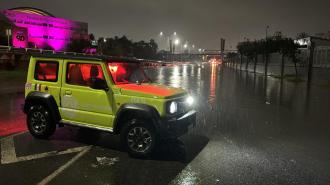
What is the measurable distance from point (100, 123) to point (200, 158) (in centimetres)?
228

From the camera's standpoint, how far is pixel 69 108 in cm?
777

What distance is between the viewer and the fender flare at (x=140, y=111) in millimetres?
6770

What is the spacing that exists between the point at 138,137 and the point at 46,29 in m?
91.5

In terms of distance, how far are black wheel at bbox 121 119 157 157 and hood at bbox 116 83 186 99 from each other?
0.57 meters

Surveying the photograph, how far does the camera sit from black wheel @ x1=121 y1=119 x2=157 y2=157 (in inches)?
273

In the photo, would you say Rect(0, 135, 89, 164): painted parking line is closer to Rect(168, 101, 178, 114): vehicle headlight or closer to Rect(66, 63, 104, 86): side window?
Rect(66, 63, 104, 86): side window

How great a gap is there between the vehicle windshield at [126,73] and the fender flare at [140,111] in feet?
2.29

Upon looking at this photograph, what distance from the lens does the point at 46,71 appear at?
8117mm

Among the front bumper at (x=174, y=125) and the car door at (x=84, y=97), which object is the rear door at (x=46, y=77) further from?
the front bumper at (x=174, y=125)

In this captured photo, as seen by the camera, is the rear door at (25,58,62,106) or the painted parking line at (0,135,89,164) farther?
the rear door at (25,58,62,106)

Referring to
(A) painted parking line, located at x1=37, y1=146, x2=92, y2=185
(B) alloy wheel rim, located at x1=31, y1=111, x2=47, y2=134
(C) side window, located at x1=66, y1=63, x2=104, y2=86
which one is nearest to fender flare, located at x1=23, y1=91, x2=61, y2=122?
(B) alloy wheel rim, located at x1=31, y1=111, x2=47, y2=134

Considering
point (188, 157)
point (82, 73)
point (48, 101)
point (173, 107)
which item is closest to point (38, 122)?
point (48, 101)

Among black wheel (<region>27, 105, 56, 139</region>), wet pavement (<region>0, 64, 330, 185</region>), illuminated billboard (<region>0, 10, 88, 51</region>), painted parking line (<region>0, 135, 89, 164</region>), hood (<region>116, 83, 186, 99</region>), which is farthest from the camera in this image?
illuminated billboard (<region>0, 10, 88, 51</region>)

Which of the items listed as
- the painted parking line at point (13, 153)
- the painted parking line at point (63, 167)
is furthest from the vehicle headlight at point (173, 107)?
the painted parking line at point (13, 153)
